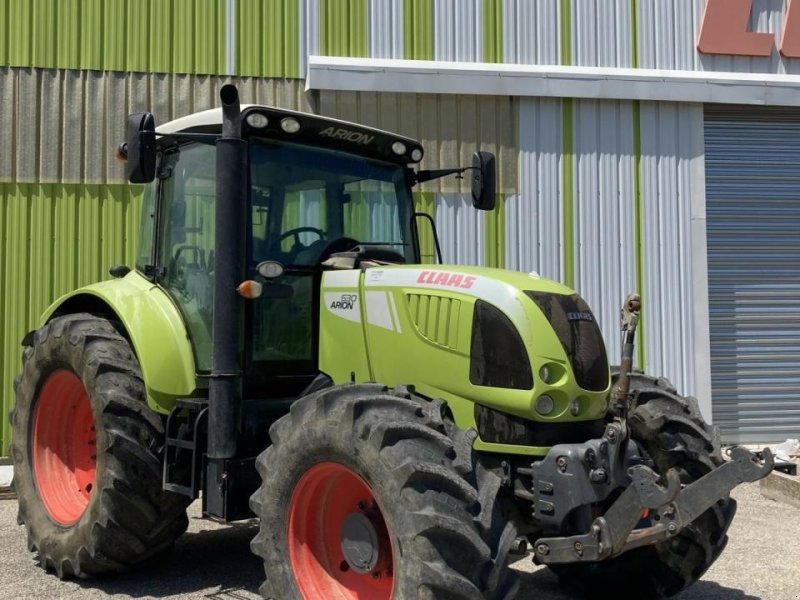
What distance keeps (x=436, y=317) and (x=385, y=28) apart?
21.8 ft

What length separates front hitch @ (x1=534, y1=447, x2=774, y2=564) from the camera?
159 inches

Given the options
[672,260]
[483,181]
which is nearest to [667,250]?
[672,260]

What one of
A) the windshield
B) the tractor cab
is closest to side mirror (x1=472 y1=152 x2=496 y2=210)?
the tractor cab

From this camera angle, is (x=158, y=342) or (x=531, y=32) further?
(x=531, y=32)

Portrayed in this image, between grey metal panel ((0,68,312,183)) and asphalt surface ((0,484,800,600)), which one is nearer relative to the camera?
asphalt surface ((0,484,800,600))

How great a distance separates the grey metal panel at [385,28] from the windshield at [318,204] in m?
5.00

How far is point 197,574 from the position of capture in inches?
228

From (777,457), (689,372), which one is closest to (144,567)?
(777,457)

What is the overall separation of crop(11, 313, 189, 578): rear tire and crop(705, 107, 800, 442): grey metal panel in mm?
7861

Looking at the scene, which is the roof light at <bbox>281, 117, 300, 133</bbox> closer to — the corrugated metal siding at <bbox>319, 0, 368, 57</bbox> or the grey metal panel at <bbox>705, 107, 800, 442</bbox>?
the corrugated metal siding at <bbox>319, 0, 368, 57</bbox>

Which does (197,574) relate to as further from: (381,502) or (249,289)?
(381,502)

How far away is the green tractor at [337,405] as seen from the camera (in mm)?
4090

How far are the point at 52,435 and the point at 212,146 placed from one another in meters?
2.26

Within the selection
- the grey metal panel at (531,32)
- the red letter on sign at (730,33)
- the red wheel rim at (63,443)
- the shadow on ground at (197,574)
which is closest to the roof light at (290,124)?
the red wheel rim at (63,443)
